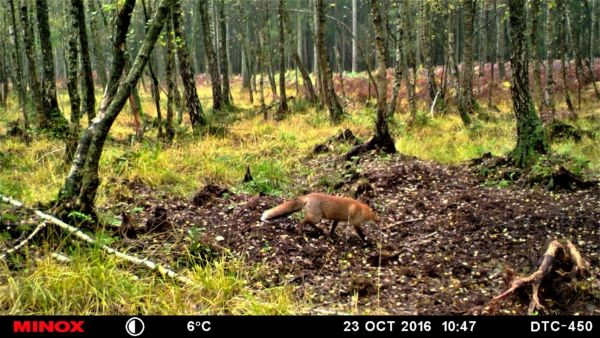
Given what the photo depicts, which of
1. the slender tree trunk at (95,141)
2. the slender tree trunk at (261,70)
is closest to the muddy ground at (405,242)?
the slender tree trunk at (95,141)

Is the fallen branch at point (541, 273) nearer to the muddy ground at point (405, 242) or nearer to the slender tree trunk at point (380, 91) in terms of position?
the muddy ground at point (405, 242)

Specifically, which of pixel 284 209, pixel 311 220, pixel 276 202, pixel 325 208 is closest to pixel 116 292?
pixel 284 209

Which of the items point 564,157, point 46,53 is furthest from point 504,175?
point 46,53

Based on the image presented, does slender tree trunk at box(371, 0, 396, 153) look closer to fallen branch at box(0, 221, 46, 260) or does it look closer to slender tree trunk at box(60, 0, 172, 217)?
slender tree trunk at box(60, 0, 172, 217)

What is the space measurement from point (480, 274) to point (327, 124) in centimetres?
1059

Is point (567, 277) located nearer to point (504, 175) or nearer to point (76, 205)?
point (504, 175)
